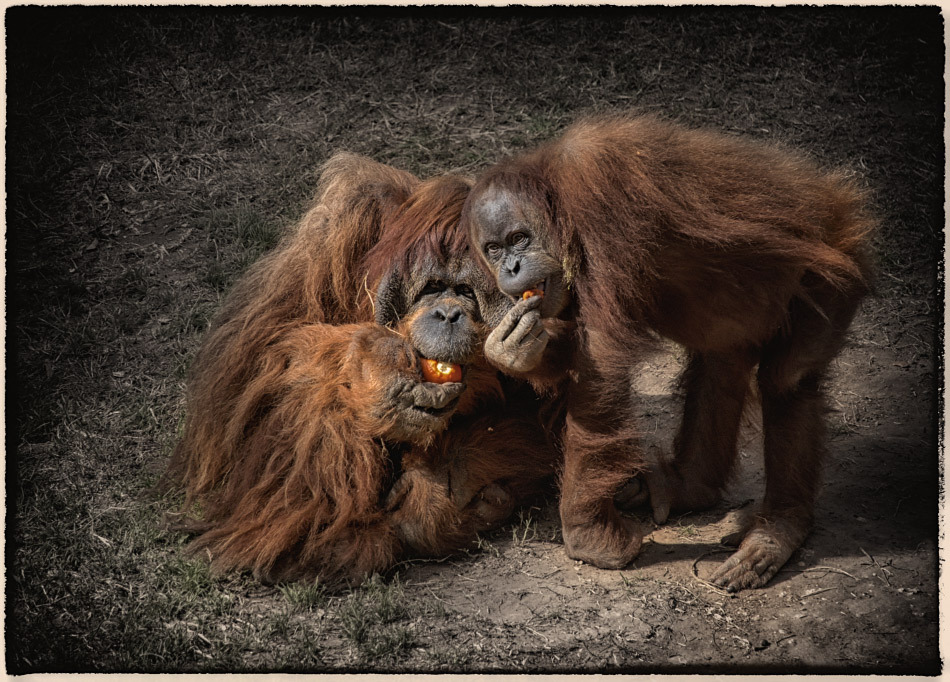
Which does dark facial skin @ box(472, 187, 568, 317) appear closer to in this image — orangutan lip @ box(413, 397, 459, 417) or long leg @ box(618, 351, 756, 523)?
orangutan lip @ box(413, 397, 459, 417)

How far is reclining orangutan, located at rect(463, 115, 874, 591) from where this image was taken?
2734 mm

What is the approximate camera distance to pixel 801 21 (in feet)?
17.5

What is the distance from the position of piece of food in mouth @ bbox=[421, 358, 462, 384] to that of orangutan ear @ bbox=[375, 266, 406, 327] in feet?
0.74

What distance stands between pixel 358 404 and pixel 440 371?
27 cm

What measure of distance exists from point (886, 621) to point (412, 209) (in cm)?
183

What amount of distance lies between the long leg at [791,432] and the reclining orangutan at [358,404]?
71cm

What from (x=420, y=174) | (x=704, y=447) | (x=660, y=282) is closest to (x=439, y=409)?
(x=660, y=282)

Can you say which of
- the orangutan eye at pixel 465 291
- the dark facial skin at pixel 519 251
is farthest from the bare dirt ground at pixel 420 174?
the dark facial skin at pixel 519 251

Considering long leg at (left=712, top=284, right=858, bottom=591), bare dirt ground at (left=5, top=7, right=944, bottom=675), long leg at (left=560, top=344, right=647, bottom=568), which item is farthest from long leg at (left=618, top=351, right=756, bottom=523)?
long leg at (left=560, top=344, right=647, bottom=568)

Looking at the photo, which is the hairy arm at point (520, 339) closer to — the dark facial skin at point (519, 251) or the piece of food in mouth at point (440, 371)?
the dark facial skin at point (519, 251)

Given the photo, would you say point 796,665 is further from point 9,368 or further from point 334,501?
point 9,368

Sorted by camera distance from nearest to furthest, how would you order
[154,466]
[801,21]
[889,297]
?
[154,466]
[889,297]
[801,21]

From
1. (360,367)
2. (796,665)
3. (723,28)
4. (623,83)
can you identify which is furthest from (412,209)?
(723,28)

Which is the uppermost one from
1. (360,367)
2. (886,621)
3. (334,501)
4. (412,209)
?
(412,209)
